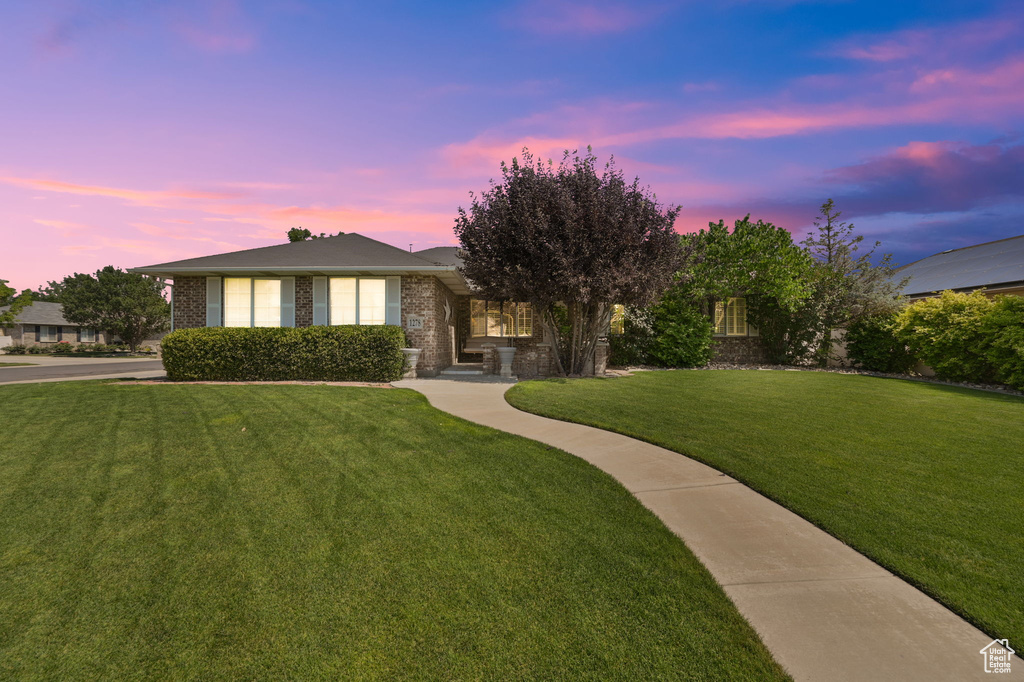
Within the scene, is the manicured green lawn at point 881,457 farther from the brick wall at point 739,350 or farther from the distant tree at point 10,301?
the distant tree at point 10,301

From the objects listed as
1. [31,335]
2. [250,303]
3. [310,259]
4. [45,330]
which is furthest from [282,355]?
[45,330]

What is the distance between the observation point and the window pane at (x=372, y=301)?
1449 centimetres

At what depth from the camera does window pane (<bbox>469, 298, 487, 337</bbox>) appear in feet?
63.0

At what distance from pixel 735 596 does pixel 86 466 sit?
6.05 meters

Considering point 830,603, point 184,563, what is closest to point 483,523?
point 184,563

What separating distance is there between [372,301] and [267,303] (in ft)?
11.1

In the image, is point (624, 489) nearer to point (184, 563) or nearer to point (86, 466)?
point (184, 563)

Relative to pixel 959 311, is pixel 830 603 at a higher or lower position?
lower

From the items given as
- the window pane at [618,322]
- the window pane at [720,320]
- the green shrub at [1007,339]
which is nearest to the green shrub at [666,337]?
the window pane at [618,322]

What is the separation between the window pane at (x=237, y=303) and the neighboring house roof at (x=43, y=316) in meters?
50.3

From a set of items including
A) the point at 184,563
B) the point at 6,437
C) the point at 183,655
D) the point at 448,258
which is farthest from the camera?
the point at 448,258

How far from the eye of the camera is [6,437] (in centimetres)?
598

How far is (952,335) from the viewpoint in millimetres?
12531

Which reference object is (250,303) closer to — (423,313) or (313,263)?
(313,263)
